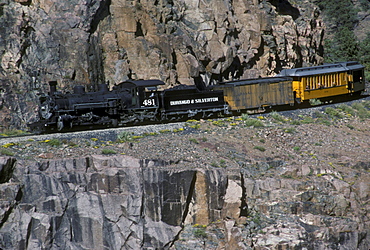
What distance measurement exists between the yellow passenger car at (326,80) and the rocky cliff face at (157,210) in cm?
1160

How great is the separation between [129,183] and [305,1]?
34.9 metres

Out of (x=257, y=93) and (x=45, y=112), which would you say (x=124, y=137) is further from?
(x=257, y=93)

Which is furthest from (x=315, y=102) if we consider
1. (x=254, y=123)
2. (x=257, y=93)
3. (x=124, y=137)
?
(x=124, y=137)

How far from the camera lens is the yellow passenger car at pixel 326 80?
3184 cm

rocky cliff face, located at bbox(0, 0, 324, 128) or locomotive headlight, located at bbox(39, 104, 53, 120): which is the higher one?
rocky cliff face, located at bbox(0, 0, 324, 128)

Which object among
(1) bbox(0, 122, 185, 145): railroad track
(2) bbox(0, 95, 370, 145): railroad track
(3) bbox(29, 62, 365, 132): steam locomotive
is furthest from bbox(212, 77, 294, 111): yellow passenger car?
(1) bbox(0, 122, 185, 145): railroad track

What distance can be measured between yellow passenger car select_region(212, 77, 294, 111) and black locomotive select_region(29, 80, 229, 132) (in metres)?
0.75

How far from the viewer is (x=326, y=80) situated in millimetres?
32969

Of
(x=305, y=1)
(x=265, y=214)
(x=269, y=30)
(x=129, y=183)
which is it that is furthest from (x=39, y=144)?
(x=305, y=1)

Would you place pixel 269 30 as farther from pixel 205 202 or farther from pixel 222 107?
pixel 205 202

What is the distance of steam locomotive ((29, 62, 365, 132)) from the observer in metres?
24.8

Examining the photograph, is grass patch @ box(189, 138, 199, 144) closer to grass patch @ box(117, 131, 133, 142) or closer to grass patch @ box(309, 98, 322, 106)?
grass patch @ box(117, 131, 133, 142)

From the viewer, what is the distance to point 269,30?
133ft

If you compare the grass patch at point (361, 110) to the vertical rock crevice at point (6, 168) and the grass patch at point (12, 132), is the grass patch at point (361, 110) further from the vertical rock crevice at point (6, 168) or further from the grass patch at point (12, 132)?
the vertical rock crevice at point (6, 168)
